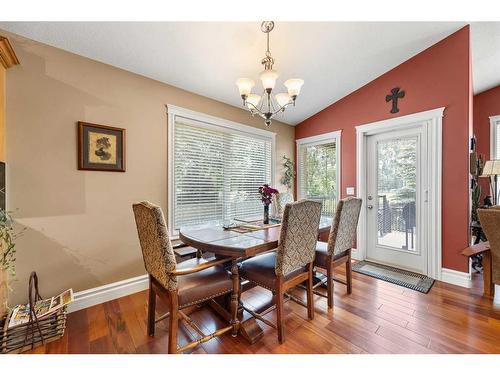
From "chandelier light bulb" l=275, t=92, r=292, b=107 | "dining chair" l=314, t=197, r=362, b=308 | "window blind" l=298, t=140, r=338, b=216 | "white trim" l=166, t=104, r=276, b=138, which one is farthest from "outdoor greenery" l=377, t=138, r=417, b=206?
"chandelier light bulb" l=275, t=92, r=292, b=107

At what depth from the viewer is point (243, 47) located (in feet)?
7.54

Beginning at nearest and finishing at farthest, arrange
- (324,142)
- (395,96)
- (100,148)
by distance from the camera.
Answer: (100,148)
(395,96)
(324,142)

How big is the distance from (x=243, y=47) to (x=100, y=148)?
178 cm

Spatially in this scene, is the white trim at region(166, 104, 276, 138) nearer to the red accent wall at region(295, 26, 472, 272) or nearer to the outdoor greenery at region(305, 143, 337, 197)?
the outdoor greenery at region(305, 143, 337, 197)

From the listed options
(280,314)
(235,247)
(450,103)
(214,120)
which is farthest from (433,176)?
(214,120)

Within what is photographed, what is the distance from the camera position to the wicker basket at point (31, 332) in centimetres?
160

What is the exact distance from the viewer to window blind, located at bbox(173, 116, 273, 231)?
2938 millimetres

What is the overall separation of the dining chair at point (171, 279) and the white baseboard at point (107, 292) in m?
0.87

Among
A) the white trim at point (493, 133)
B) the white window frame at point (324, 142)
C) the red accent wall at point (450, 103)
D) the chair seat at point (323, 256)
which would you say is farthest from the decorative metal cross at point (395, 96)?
the white trim at point (493, 133)

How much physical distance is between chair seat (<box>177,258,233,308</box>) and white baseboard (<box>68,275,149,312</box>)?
1.07 meters

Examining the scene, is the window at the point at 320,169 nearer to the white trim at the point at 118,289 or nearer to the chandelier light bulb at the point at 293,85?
the white trim at the point at 118,289

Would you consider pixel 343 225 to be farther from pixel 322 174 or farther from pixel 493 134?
pixel 493 134
